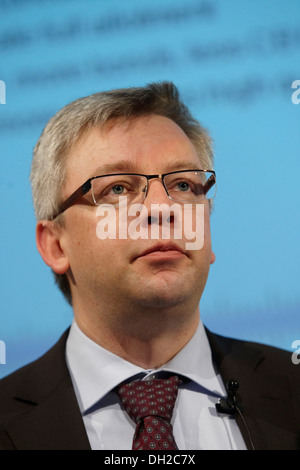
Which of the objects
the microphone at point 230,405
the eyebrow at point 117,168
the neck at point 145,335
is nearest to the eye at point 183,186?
the eyebrow at point 117,168

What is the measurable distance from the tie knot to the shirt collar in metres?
0.04

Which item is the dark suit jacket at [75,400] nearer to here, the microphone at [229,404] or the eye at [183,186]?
the microphone at [229,404]

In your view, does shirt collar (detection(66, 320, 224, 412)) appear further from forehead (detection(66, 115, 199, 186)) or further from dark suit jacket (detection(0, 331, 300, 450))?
forehead (detection(66, 115, 199, 186))

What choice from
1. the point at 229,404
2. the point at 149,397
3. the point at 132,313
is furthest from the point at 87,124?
the point at 229,404

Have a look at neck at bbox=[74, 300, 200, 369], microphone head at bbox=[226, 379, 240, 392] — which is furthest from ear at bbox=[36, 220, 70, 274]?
microphone head at bbox=[226, 379, 240, 392]

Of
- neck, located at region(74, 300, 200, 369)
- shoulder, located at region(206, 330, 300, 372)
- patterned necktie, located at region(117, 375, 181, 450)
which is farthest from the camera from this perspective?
shoulder, located at region(206, 330, 300, 372)

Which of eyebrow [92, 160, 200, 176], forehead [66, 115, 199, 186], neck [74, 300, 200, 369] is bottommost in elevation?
neck [74, 300, 200, 369]

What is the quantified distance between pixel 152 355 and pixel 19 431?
49 centimetres

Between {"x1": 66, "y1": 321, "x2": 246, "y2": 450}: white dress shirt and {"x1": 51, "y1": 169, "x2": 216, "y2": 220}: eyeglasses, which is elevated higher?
{"x1": 51, "y1": 169, "x2": 216, "y2": 220}: eyeglasses

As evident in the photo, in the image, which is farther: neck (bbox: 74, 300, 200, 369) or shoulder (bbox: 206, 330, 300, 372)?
shoulder (bbox: 206, 330, 300, 372)

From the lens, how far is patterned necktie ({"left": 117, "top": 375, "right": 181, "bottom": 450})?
1731 mm

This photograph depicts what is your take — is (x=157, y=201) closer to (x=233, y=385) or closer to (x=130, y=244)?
(x=130, y=244)

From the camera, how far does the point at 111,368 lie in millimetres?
1944
